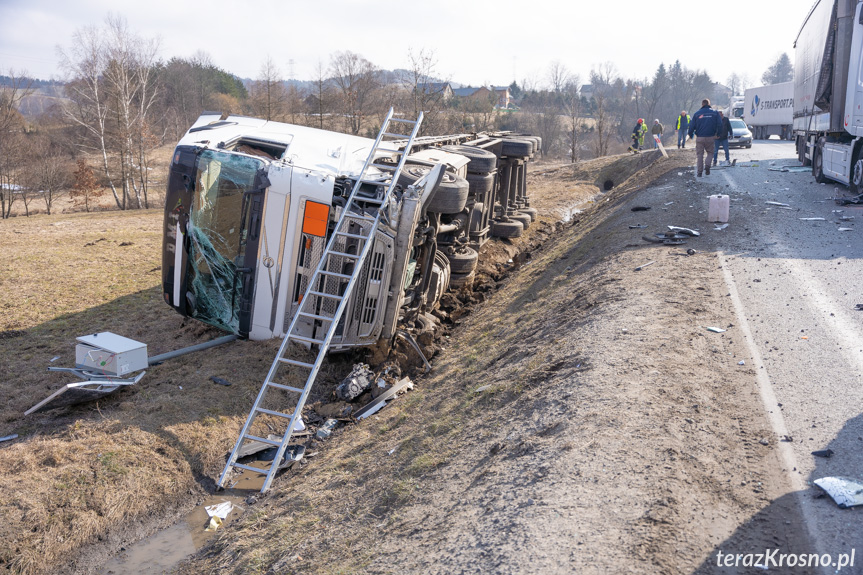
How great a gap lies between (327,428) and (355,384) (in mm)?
648

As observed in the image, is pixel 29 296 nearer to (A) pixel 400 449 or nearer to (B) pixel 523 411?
(A) pixel 400 449

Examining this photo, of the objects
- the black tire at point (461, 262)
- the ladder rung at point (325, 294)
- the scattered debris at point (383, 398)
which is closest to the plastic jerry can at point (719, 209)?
the black tire at point (461, 262)

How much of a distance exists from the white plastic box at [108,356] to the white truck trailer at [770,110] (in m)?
29.9

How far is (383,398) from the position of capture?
682cm

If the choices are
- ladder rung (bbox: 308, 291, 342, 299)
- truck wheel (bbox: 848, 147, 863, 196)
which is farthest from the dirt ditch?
truck wheel (bbox: 848, 147, 863, 196)

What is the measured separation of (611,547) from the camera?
3.17m

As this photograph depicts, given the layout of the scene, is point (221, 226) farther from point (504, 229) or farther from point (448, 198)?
point (504, 229)

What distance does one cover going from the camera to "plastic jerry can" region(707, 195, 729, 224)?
32.2ft

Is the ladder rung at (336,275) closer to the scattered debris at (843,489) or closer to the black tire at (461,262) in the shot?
the black tire at (461,262)

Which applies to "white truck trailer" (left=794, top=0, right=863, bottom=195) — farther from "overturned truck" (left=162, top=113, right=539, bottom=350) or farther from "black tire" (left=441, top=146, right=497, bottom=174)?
"overturned truck" (left=162, top=113, right=539, bottom=350)

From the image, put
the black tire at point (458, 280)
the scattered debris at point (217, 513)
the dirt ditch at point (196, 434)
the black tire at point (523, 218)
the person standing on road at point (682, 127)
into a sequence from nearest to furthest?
the dirt ditch at point (196, 434) < the scattered debris at point (217, 513) < the black tire at point (458, 280) < the black tire at point (523, 218) < the person standing on road at point (682, 127)

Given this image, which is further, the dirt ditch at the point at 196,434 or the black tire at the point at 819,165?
the black tire at the point at 819,165

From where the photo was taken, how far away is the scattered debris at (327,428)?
636 cm

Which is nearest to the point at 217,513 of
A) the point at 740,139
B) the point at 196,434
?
the point at 196,434
